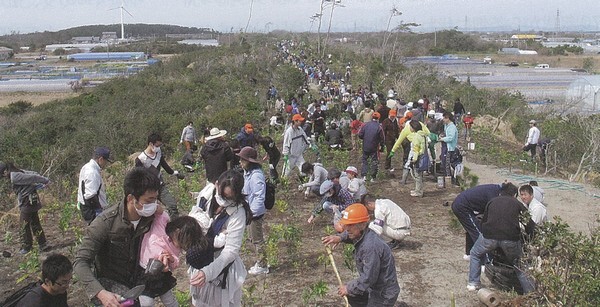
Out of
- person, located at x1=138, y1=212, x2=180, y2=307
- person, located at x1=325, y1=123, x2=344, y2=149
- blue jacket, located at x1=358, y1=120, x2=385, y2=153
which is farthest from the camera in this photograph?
person, located at x1=325, y1=123, x2=344, y2=149

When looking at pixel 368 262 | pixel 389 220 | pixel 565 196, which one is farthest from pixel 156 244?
pixel 565 196

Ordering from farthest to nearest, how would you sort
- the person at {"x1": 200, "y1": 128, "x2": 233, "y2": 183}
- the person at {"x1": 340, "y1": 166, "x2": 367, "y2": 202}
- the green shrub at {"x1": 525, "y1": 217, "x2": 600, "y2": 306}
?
Result: the person at {"x1": 200, "y1": 128, "x2": 233, "y2": 183} → the person at {"x1": 340, "y1": 166, "x2": 367, "y2": 202} → the green shrub at {"x1": 525, "y1": 217, "x2": 600, "y2": 306}

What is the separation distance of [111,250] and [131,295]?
29 cm

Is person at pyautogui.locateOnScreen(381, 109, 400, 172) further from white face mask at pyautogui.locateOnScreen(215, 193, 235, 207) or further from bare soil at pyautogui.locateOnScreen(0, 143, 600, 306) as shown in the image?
white face mask at pyautogui.locateOnScreen(215, 193, 235, 207)

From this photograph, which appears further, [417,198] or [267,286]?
[417,198]

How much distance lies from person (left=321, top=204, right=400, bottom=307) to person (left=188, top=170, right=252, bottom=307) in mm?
733

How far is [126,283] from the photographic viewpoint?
3.27 metres

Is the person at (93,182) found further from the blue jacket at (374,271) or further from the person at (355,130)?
the person at (355,130)

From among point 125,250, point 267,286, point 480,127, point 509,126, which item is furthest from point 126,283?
point 509,126

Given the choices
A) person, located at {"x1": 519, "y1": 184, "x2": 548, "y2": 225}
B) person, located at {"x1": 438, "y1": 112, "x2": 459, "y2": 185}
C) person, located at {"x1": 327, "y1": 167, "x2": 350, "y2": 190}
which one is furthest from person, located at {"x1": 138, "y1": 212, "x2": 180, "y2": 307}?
person, located at {"x1": 438, "y1": 112, "x2": 459, "y2": 185}

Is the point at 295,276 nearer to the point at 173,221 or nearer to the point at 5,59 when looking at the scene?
the point at 173,221

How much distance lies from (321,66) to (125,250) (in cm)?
3257

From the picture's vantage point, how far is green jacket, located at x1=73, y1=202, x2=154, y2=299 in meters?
3.06

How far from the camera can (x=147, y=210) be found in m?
3.13
